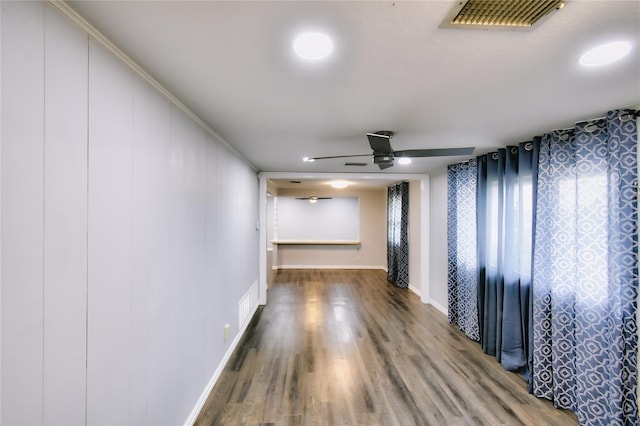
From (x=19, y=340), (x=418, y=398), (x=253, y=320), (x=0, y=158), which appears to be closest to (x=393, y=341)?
(x=418, y=398)

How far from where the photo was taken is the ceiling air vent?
3.12 feet

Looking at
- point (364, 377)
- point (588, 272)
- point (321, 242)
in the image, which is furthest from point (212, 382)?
point (321, 242)

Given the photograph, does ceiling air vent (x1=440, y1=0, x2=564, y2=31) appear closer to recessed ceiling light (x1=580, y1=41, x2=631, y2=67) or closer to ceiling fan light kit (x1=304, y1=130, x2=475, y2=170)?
recessed ceiling light (x1=580, y1=41, x2=631, y2=67)

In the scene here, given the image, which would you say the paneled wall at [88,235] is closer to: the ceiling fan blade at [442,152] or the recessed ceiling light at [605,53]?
the ceiling fan blade at [442,152]

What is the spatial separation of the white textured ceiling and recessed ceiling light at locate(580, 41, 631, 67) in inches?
1.7

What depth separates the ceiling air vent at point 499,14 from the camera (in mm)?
951

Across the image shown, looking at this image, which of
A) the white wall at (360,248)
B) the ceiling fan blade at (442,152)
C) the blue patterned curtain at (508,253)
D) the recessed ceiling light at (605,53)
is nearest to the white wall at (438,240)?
the blue patterned curtain at (508,253)

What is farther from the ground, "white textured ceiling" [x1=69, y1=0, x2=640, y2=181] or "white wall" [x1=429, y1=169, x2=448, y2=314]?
"white textured ceiling" [x1=69, y1=0, x2=640, y2=181]

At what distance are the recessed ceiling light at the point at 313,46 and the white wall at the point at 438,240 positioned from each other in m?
3.85

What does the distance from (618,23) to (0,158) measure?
2157 mm

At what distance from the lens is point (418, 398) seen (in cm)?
242

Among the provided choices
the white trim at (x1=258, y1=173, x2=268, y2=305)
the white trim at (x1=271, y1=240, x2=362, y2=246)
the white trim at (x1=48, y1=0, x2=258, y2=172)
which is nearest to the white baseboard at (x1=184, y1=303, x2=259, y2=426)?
the white trim at (x1=258, y1=173, x2=268, y2=305)

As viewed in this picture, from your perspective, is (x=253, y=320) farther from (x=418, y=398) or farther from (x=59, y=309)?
(x=59, y=309)

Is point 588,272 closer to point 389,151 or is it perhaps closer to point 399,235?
point 389,151
